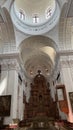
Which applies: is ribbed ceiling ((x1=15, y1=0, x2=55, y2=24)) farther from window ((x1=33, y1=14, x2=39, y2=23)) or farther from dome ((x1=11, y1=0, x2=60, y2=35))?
window ((x1=33, y1=14, x2=39, y2=23))

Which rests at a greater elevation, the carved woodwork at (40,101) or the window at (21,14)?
the window at (21,14)

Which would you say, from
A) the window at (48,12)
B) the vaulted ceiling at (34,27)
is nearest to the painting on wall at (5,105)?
the vaulted ceiling at (34,27)

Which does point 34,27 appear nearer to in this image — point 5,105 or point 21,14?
point 21,14

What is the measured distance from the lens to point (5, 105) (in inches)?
395

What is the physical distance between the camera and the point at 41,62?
65.2ft

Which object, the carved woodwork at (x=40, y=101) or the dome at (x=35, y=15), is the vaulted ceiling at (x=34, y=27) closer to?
the dome at (x=35, y=15)

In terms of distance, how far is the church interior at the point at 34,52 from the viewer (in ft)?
32.5

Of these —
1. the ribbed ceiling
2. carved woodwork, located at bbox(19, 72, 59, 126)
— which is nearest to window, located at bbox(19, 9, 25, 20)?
the ribbed ceiling

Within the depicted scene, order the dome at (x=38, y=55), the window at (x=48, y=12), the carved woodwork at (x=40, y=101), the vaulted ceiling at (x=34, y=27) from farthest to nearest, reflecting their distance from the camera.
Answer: the carved woodwork at (x=40, y=101), the window at (x=48, y=12), the dome at (x=38, y=55), the vaulted ceiling at (x=34, y=27)

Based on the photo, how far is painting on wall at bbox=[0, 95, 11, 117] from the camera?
9.87 meters

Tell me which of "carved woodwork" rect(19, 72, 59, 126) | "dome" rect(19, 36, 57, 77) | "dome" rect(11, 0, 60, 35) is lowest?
"carved woodwork" rect(19, 72, 59, 126)

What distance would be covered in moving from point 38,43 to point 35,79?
571 cm

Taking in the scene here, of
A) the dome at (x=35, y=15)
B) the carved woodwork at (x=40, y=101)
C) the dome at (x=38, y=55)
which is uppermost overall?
the dome at (x=35, y=15)

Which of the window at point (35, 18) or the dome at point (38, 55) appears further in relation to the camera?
the window at point (35, 18)
